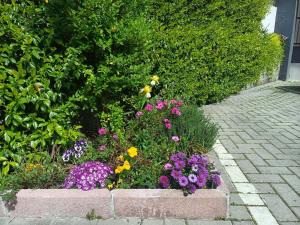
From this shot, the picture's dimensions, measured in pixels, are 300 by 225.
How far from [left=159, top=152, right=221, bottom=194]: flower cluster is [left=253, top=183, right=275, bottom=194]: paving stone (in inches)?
27.3

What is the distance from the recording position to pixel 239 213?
2922mm

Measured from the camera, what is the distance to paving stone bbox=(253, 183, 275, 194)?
3.31 m

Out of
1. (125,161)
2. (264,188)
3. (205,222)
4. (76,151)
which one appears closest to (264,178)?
(264,188)

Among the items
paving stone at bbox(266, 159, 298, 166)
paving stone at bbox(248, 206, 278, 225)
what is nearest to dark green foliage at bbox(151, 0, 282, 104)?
paving stone at bbox(266, 159, 298, 166)

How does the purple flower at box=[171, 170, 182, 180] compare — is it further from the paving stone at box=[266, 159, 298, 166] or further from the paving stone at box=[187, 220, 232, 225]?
the paving stone at box=[266, 159, 298, 166]

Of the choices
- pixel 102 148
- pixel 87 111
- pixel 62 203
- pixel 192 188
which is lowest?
pixel 62 203

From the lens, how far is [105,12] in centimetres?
312

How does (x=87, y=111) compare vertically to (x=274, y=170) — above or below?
above

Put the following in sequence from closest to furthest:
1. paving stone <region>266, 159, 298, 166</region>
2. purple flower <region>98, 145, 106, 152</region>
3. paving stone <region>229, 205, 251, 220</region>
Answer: paving stone <region>229, 205, 251, 220</region>
purple flower <region>98, 145, 106, 152</region>
paving stone <region>266, 159, 298, 166</region>

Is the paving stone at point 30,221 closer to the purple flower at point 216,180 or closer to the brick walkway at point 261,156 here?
the purple flower at point 216,180

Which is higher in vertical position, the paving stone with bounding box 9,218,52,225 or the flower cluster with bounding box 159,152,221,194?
the flower cluster with bounding box 159,152,221,194

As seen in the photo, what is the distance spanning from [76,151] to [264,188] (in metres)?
2.12

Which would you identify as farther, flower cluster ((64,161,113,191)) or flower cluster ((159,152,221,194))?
flower cluster ((64,161,113,191))

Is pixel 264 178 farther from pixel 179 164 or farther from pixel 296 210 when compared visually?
pixel 179 164
